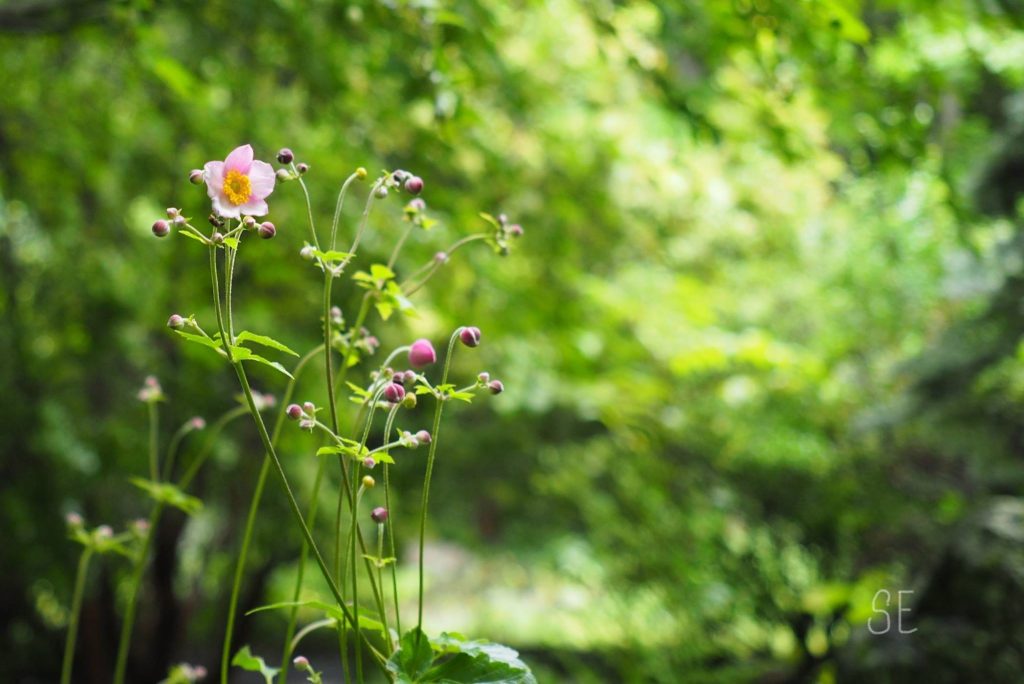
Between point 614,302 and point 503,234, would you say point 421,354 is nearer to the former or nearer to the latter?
point 503,234

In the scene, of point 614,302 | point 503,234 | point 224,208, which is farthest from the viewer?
point 614,302

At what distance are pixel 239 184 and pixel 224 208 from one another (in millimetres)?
23

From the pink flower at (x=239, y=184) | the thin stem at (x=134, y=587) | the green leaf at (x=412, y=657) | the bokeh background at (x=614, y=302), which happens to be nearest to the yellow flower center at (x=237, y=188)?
the pink flower at (x=239, y=184)

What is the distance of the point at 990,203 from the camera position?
2561 mm

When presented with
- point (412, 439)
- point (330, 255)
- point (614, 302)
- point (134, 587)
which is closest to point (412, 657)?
point (412, 439)

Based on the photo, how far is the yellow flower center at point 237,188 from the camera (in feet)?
1.86

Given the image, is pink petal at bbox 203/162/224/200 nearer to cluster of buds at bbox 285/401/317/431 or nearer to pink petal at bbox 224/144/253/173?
pink petal at bbox 224/144/253/173

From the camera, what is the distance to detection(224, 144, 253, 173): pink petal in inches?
22.4

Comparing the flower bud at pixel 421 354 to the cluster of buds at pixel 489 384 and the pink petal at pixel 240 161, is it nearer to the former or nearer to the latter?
the cluster of buds at pixel 489 384

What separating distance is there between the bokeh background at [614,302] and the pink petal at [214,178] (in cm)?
90

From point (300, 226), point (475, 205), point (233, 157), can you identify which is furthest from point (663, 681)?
point (233, 157)

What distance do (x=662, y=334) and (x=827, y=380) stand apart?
67cm

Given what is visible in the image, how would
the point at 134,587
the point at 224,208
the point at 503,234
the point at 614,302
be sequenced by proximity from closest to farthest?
the point at 224,208 → the point at 503,234 → the point at 134,587 → the point at 614,302

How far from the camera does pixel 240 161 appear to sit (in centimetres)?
58
